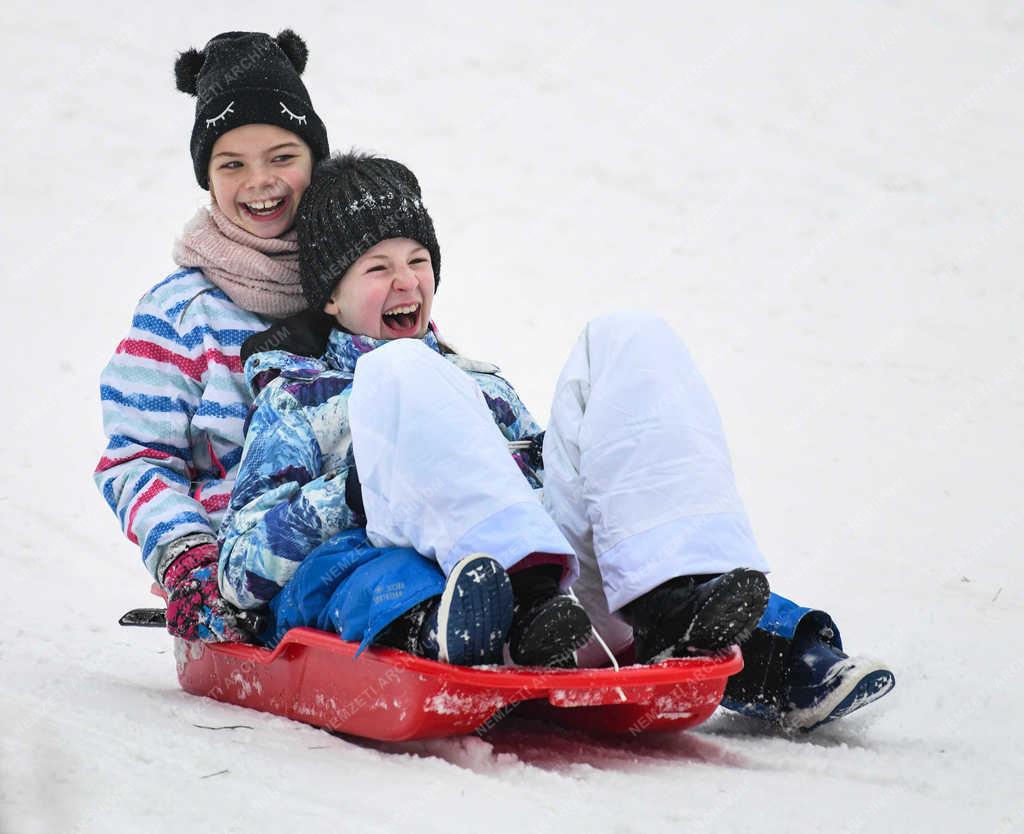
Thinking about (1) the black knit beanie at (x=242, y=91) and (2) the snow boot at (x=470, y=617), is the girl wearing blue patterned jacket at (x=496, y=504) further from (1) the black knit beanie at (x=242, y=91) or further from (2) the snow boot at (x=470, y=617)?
(1) the black knit beanie at (x=242, y=91)

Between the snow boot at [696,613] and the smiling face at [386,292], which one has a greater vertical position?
the smiling face at [386,292]

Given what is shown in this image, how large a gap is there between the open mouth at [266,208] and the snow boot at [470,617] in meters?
1.08

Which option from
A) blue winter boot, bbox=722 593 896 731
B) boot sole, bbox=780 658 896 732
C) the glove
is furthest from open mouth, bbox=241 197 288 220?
boot sole, bbox=780 658 896 732

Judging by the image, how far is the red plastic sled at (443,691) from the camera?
65.7 inches

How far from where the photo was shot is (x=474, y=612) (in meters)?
1.63

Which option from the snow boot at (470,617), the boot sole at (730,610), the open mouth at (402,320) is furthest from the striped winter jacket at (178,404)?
the boot sole at (730,610)

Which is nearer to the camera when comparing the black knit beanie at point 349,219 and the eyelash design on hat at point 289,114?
the black knit beanie at point 349,219

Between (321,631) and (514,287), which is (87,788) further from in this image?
(514,287)

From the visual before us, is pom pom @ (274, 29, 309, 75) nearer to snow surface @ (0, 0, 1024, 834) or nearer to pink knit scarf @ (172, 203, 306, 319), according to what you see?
pink knit scarf @ (172, 203, 306, 319)

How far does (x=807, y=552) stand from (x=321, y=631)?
→ 82.3 inches

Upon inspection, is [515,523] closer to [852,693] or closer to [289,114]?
[852,693]

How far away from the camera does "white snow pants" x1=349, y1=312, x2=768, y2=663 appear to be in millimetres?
1725

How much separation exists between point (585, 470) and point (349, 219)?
Result: 684 millimetres

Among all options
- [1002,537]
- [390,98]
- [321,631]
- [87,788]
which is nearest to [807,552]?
A: [1002,537]
